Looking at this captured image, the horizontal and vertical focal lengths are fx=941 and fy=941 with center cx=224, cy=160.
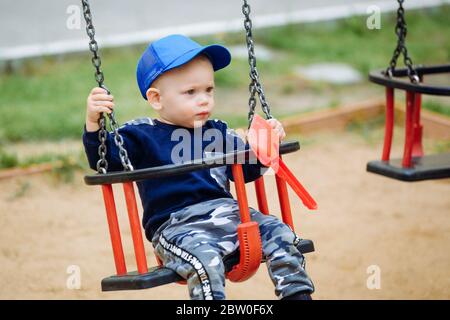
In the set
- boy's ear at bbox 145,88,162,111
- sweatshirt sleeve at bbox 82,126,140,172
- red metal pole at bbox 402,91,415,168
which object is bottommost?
red metal pole at bbox 402,91,415,168

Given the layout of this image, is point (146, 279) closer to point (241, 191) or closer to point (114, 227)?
point (114, 227)

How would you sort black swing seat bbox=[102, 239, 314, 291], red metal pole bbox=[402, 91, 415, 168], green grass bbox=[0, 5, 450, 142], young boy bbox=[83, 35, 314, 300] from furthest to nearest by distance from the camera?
green grass bbox=[0, 5, 450, 142] → red metal pole bbox=[402, 91, 415, 168] → young boy bbox=[83, 35, 314, 300] → black swing seat bbox=[102, 239, 314, 291]

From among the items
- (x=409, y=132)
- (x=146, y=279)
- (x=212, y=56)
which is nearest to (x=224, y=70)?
(x=409, y=132)

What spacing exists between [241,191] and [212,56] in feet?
1.97

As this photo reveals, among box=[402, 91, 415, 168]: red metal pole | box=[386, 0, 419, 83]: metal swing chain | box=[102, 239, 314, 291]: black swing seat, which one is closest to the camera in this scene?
box=[102, 239, 314, 291]: black swing seat

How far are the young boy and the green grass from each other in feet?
10.6

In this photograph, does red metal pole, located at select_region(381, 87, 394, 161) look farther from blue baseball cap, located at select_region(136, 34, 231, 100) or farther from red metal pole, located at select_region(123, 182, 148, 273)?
red metal pole, located at select_region(123, 182, 148, 273)

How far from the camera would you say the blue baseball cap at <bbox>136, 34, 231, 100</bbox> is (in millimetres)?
3387

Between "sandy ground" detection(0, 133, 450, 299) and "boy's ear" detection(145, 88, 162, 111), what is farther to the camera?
"sandy ground" detection(0, 133, 450, 299)

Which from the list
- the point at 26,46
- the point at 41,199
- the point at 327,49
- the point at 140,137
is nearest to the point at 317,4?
the point at 327,49

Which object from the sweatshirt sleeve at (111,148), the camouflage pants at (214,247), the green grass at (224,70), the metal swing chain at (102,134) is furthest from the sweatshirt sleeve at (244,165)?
the green grass at (224,70)

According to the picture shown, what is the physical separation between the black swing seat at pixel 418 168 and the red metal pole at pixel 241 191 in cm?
129

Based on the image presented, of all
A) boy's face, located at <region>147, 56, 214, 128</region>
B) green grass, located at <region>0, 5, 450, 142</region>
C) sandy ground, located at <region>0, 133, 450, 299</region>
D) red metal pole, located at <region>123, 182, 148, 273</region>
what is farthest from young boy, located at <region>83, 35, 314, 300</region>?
green grass, located at <region>0, 5, 450, 142</region>
